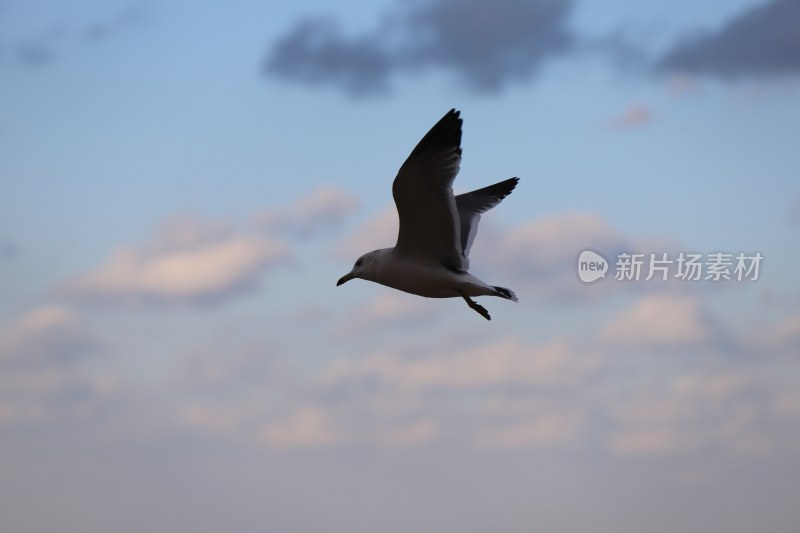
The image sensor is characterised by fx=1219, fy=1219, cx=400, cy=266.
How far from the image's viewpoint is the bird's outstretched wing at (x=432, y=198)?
13656mm

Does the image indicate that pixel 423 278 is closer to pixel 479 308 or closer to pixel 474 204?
pixel 479 308

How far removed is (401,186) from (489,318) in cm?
259

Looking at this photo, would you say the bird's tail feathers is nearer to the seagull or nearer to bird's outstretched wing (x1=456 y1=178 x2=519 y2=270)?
the seagull

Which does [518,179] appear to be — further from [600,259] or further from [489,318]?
[489,318]

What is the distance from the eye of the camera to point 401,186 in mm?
13789

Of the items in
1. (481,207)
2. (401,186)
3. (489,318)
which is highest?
(481,207)

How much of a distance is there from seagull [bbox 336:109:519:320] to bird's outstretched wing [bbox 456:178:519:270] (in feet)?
1.92

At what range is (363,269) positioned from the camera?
603 inches

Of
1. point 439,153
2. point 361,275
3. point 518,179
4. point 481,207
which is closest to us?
point 439,153

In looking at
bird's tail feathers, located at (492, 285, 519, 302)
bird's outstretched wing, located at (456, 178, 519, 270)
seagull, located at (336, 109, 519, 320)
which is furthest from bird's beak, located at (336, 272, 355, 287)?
bird's tail feathers, located at (492, 285, 519, 302)

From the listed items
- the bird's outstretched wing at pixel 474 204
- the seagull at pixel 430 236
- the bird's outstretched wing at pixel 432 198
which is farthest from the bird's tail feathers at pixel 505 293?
the bird's outstretched wing at pixel 474 204

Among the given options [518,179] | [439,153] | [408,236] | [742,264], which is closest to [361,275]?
[408,236]

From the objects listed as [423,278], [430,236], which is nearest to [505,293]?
[423,278]

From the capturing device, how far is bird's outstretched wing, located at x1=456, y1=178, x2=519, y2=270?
16297 millimetres
